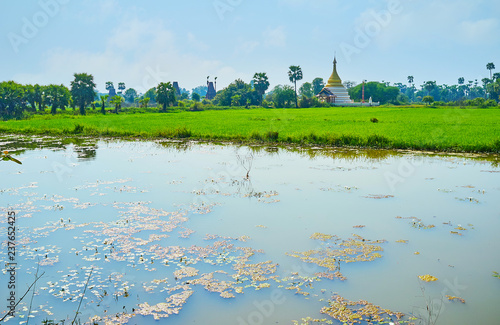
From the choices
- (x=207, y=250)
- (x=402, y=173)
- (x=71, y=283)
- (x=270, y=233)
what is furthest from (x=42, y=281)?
(x=402, y=173)

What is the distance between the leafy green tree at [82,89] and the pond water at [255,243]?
4719 cm

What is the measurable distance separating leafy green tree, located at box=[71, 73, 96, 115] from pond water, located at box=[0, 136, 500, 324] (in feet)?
155

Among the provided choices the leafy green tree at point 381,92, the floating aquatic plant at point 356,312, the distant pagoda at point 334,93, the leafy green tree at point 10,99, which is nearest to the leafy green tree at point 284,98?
the distant pagoda at point 334,93

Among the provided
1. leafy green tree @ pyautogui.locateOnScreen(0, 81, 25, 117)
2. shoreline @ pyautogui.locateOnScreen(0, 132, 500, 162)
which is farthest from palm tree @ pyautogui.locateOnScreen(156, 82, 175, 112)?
shoreline @ pyautogui.locateOnScreen(0, 132, 500, 162)

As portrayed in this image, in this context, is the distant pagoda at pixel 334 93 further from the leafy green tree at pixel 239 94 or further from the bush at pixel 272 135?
the bush at pixel 272 135

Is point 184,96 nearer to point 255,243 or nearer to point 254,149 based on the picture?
point 254,149

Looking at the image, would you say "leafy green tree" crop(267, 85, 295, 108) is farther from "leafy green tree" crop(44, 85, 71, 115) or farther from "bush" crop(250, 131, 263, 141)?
"bush" crop(250, 131, 263, 141)

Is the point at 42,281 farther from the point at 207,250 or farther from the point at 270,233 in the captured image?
the point at 270,233

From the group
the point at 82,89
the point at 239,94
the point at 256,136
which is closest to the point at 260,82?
the point at 239,94

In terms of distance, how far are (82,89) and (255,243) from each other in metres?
56.2

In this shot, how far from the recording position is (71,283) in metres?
5.22

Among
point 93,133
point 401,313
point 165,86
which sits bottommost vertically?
point 401,313

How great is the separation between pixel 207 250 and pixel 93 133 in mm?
20995

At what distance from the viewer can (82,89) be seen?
55781mm
